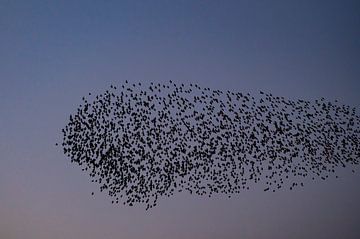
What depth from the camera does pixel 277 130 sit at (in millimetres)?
17953

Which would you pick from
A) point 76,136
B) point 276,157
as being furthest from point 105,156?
point 276,157

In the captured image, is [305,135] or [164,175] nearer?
[164,175]

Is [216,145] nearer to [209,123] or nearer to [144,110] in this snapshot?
[209,123]

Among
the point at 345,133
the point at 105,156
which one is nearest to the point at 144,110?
the point at 105,156

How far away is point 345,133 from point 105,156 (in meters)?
9.90

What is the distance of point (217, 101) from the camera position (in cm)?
1720

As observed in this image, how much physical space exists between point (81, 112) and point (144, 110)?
7.66 ft

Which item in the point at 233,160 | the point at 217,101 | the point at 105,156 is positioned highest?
the point at 217,101

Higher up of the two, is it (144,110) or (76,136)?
(144,110)

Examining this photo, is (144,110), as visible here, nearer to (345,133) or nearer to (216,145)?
(216,145)

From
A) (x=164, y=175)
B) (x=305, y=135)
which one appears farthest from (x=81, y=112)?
(x=305, y=135)

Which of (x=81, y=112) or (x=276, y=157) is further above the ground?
(x=276, y=157)

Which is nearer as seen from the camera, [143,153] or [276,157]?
[143,153]

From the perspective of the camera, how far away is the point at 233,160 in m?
17.5
